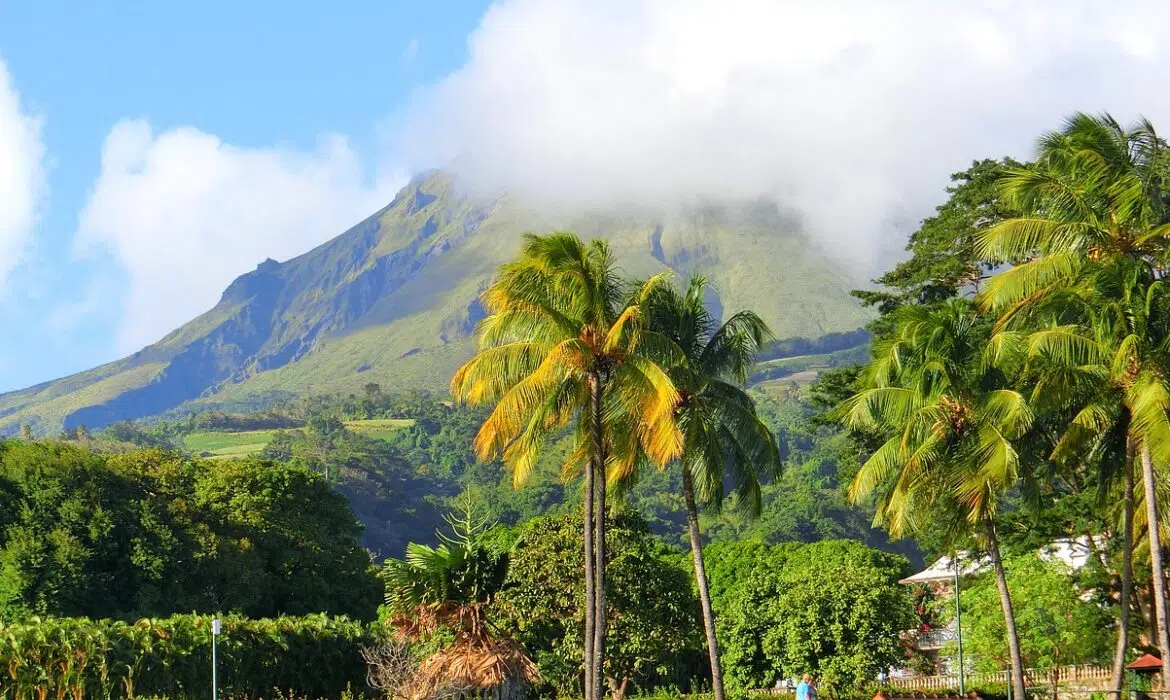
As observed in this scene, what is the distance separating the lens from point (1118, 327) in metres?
27.6

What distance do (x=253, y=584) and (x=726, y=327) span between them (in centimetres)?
3311

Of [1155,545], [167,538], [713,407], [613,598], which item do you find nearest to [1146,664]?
[1155,545]

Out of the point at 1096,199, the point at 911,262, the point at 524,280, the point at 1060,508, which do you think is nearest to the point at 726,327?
the point at 524,280

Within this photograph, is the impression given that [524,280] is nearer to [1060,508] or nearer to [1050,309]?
[1050,309]

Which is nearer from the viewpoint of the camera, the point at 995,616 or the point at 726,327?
the point at 726,327

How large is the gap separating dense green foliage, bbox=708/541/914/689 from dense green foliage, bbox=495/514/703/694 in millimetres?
1597

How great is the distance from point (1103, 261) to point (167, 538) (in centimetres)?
3898

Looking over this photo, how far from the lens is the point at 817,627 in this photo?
1495 inches

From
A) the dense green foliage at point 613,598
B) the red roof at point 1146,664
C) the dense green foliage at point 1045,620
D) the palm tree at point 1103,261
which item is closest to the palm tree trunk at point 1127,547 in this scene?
the palm tree at point 1103,261

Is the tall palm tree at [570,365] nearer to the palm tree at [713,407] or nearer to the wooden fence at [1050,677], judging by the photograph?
the palm tree at [713,407]

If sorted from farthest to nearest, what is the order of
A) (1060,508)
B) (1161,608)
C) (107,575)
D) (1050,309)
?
(107,575), (1060,508), (1050,309), (1161,608)

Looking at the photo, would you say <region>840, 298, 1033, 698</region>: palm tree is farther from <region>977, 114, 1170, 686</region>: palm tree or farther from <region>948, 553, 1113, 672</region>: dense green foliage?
<region>948, 553, 1113, 672</region>: dense green foliage

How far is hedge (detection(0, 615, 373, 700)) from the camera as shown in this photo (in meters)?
31.4

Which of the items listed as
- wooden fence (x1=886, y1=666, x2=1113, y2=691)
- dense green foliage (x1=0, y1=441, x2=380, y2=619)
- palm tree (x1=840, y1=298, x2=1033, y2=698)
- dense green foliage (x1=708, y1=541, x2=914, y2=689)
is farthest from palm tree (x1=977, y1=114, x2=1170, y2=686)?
dense green foliage (x1=0, y1=441, x2=380, y2=619)
